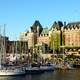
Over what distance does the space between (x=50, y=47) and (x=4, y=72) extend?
88.7 metres

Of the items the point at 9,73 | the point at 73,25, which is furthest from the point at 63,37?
the point at 9,73

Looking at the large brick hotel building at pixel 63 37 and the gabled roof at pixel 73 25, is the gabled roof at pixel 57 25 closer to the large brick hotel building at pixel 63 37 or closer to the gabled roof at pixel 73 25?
the large brick hotel building at pixel 63 37

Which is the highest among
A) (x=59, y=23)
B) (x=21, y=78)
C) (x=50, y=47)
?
(x=59, y=23)

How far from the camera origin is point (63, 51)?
15562 centimetres

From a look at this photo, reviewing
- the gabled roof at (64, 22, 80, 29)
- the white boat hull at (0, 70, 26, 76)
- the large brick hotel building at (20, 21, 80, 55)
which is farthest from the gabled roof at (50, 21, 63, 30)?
the white boat hull at (0, 70, 26, 76)

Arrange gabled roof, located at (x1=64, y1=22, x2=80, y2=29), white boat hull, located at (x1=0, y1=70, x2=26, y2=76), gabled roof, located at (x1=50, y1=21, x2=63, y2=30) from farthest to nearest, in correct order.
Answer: gabled roof, located at (x1=50, y1=21, x2=63, y2=30) → gabled roof, located at (x1=64, y1=22, x2=80, y2=29) → white boat hull, located at (x1=0, y1=70, x2=26, y2=76)

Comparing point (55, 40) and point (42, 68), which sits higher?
point (55, 40)

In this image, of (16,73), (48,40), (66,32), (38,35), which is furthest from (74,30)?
(16,73)

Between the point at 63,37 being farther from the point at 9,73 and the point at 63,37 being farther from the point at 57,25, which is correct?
the point at 9,73

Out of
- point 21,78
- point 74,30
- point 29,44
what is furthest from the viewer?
point 29,44

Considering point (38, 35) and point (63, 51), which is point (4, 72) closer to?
point (63, 51)

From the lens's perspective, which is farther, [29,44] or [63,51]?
→ [29,44]

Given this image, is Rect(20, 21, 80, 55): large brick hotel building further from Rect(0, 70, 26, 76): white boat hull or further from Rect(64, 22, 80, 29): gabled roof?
Rect(0, 70, 26, 76): white boat hull

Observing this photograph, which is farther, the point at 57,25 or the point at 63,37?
the point at 57,25
